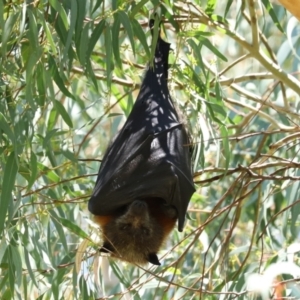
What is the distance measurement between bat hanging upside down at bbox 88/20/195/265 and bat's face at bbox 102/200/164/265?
4 cm

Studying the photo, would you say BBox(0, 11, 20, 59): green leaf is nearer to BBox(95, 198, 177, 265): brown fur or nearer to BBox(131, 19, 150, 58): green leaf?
BBox(131, 19, 150, 58): green leaf

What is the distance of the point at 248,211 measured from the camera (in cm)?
654

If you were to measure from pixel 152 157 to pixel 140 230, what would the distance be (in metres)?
0.51

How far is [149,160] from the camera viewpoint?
4.30 metres

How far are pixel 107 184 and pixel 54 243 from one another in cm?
99

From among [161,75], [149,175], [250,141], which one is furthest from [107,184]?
[250,141]

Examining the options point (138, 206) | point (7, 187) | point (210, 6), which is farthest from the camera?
point (138, 206)

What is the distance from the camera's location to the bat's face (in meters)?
Result: 4.54

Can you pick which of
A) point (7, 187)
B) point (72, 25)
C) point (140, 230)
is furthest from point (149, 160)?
point (72, 25)

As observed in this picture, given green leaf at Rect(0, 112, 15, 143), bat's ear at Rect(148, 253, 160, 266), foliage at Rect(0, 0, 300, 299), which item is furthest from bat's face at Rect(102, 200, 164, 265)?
green leaf at Rect(0, 112, 15, 143)

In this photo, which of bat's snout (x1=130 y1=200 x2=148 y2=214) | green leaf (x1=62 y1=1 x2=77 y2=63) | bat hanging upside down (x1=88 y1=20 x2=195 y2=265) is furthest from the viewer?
bat's snout (x1=130 y1=200 x2=148 y2=214)

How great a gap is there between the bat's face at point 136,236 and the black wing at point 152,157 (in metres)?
0.21

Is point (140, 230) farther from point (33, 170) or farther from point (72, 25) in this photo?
point (72, 25)

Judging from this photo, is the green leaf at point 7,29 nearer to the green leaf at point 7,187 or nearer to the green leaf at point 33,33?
the green leaf at point 33,33
